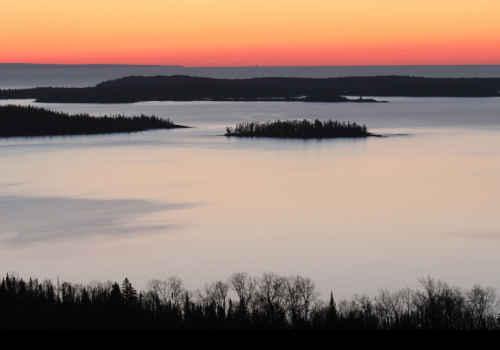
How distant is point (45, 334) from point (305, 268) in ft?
79.0

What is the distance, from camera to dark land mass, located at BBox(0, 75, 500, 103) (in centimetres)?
15712

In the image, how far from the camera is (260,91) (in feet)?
581

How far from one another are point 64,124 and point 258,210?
59.3 m

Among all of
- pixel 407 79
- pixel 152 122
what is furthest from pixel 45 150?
pixel 407 79

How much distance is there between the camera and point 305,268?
25.7 meters

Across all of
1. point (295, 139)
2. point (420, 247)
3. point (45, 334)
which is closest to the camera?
point (45, 334)

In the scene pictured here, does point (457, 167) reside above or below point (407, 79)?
below

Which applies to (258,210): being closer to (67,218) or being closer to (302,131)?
(67,218)

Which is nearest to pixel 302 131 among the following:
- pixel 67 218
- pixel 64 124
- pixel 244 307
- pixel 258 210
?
pixel 64 124

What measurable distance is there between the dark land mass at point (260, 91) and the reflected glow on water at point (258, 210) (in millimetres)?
83598

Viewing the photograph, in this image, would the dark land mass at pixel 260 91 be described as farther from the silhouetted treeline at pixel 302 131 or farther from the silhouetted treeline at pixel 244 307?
the silhouetted treeline at pixel 244 307

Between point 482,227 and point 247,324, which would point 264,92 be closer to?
point 482,227

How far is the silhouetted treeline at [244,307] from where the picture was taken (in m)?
18.3

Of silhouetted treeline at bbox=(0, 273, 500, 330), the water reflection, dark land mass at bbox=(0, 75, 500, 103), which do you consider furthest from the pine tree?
dark land mass at bbox=(0, 75, 500, 103)
